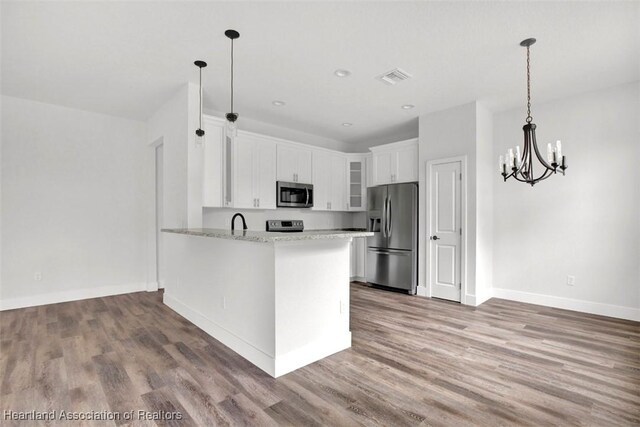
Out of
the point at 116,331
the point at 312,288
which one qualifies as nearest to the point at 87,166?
the point at 116,331

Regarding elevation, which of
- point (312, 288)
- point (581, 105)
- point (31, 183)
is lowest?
point (312, 288)

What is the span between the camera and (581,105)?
13.2 ft

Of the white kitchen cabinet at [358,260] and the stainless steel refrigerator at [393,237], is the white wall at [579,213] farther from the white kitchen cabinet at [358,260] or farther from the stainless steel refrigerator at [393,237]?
the white kitchen cabinet at [358,260]

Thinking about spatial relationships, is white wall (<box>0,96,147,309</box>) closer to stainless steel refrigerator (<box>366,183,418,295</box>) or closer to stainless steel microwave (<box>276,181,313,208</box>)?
stainless steel microwave (<box>276,181,313,208</box>)

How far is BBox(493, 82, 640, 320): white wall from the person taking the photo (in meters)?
3.71

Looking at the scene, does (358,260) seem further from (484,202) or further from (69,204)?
(69,204)

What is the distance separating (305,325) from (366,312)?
1.59 m

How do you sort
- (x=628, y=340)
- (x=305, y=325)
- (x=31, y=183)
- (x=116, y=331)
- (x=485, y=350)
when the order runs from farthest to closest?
(x=31, y=183) → (x=116, y=331) → (x=628, y=340) → (x=485, y=350) → (x=305, y=325)

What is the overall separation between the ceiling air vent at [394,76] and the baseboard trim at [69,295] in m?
4.70

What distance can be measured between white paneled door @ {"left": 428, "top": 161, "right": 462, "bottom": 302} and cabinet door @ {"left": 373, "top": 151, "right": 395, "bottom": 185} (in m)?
0.82

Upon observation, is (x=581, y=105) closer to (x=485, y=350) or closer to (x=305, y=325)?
(x=485, y=350)

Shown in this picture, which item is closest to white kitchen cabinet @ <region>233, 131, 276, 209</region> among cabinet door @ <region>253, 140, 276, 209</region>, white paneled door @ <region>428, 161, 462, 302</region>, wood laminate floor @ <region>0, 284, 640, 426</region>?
cabinet door @ <region>253, 140, 276, 209</region>

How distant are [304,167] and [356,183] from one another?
47.9 inches

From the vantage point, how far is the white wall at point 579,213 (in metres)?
3.71
